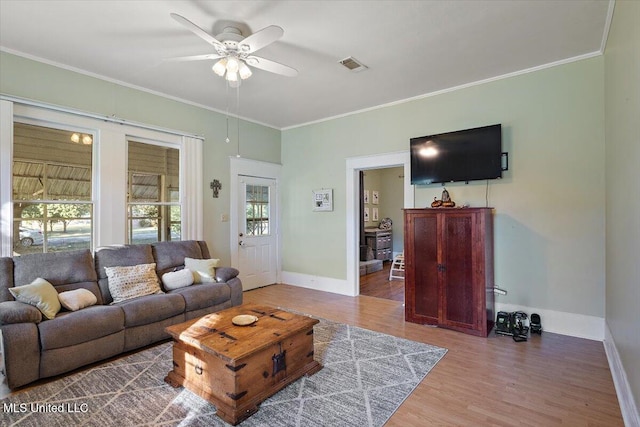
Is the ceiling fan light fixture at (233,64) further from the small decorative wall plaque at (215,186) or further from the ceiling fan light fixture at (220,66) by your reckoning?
the small decorative wall plaque at (215,186)

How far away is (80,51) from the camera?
3088 mm

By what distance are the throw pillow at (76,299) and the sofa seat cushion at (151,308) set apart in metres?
0.25

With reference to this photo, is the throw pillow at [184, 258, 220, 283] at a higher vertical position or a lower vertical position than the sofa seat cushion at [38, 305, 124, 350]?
higher

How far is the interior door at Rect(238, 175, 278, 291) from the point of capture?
5230mm

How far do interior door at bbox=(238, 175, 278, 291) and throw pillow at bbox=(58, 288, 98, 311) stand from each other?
2.39 m

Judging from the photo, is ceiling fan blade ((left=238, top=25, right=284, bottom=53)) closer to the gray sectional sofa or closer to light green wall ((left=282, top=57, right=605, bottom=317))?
the gray sectional sofa

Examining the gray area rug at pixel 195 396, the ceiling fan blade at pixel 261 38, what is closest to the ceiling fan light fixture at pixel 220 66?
the ceiling fan blade at pixel 261 38

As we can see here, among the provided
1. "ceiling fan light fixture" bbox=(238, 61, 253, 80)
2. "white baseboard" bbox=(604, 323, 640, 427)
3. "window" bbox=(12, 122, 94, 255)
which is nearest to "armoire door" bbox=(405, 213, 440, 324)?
"white baseboard" bbox=(604, 323, 640, 427)

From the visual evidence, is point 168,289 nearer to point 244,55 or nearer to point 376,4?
point 244,55

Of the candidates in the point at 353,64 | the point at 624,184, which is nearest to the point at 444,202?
the point at 624,184

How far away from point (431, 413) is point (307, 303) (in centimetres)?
265

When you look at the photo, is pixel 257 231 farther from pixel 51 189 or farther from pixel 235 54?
pixel 235 54

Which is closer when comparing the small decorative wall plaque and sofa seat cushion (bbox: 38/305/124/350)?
sofa seat cushion (bbox: 38/305/124/350)

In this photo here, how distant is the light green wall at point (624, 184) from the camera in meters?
1.71
